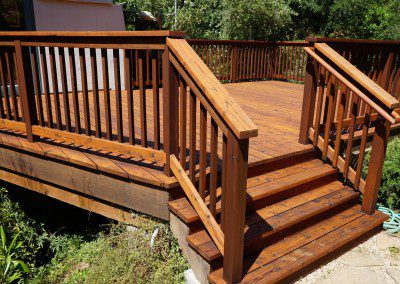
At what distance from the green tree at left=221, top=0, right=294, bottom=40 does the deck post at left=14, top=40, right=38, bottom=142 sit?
31.2 feet

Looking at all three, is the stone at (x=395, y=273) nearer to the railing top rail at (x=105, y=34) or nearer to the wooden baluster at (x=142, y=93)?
the wooden baluster at (x=142, y=93)

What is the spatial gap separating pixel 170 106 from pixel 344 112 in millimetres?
1917

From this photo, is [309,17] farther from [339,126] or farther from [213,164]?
[213,164]

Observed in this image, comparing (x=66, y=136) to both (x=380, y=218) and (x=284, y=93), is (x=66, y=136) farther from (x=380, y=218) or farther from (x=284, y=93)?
(x=284, y=93)

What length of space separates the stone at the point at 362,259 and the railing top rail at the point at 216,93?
1568 millimetres

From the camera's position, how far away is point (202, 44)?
7.95 meters

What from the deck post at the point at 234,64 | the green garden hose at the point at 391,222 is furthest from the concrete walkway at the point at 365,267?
the deck post at the point at 234,64

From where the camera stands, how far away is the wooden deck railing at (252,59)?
8211mm

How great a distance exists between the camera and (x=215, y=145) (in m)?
2.36

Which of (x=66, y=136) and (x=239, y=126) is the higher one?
(x=239, y=126)

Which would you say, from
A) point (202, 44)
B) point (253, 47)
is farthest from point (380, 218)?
point (253, 47)

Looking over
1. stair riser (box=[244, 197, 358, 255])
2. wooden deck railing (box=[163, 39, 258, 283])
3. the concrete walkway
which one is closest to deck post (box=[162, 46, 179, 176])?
wooden deck railing (box=[163, 39, 258, 283])

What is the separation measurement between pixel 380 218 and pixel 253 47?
21.0 ft

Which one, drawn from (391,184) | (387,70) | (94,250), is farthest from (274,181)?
(387,70)
